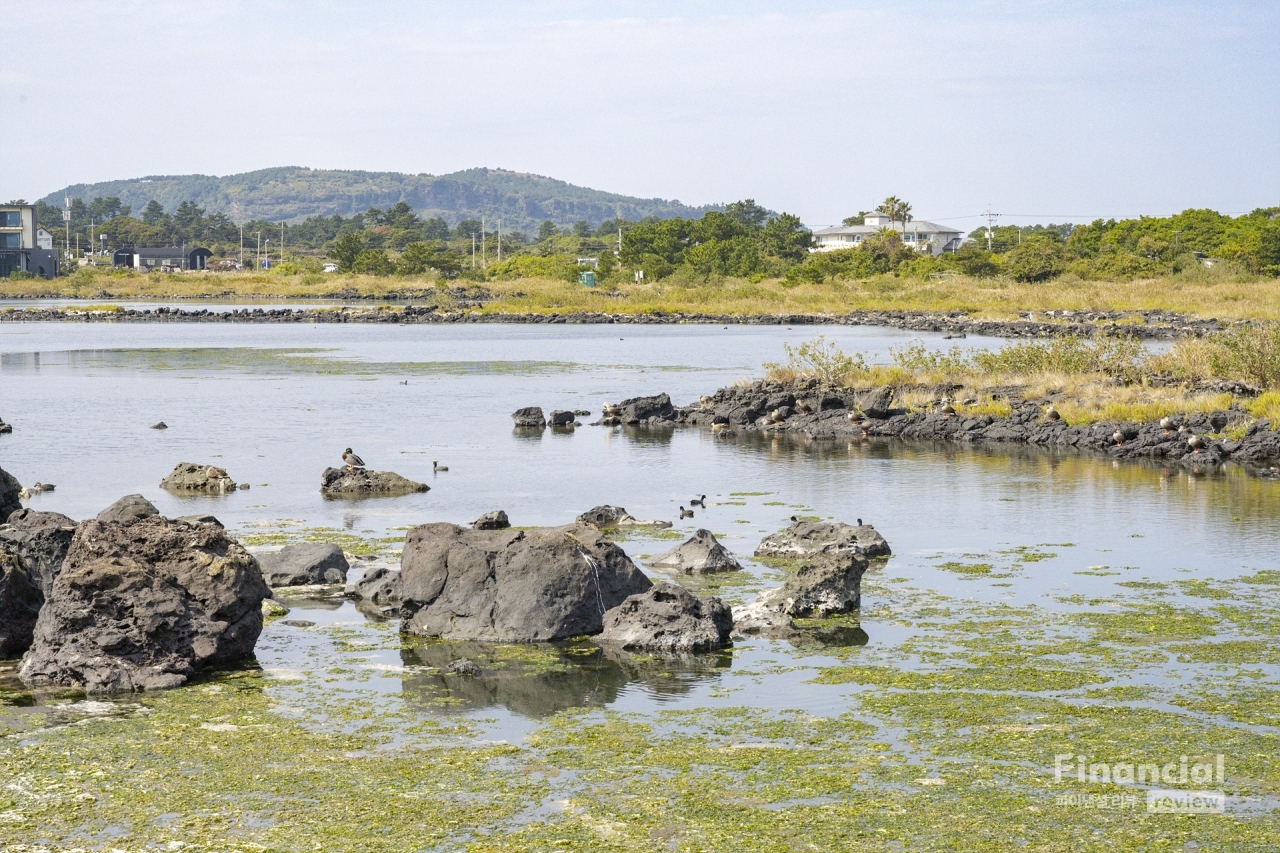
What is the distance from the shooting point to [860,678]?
1210 cm

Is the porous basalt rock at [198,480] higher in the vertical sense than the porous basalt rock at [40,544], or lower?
lower

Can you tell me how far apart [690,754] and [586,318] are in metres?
93.4

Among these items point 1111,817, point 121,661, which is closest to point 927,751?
point 1111,817

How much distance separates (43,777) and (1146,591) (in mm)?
11775

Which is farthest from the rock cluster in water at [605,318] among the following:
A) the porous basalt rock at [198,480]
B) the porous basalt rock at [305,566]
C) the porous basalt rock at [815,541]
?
the porous basalt rock at [305,566]

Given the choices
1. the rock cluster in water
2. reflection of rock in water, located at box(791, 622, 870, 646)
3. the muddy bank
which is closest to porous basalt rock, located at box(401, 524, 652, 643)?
reflection of rock in water, located at box(791, 622, 870, 646)

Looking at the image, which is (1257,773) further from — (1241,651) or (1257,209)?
(1257,209)

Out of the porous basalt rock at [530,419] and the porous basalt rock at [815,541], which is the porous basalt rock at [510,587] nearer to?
the porous basalt rock at [815,541]

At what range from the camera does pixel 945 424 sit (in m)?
33.2

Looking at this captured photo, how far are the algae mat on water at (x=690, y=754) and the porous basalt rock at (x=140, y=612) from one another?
0.45 metres

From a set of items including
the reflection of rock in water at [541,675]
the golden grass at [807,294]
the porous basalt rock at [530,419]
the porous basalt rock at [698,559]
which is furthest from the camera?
the golden grass at [807,294]

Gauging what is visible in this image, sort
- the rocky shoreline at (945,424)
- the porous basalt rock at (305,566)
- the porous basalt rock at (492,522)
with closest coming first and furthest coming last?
the porous basalt rock at (305,566)
the porous basalt rock at (492,522)
the rocky shoreline at (945,424)

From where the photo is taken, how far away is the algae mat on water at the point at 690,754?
8.46 metres

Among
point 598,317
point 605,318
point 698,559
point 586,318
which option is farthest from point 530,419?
point 598,317
